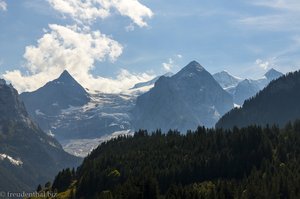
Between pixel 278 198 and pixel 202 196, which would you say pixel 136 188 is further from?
pixel 278 198

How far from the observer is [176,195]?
18938 cm

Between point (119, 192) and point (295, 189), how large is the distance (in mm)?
65632

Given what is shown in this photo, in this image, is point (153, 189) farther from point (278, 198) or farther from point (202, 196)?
point (278, 198)

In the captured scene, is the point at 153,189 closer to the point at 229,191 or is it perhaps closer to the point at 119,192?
the point at 119,192

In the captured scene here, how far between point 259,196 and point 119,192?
52.0m

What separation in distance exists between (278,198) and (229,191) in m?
18.1

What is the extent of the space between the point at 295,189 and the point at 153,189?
5322 cm

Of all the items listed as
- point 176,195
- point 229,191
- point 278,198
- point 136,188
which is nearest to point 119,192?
point 136,188

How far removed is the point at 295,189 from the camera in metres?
194

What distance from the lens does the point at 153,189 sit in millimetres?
189875

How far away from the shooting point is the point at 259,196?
194 meters

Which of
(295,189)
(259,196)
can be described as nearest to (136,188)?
(259,196)

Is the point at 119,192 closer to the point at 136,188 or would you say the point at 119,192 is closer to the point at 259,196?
the point at 136,188

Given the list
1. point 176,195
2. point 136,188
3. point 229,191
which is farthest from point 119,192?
point 229,191
